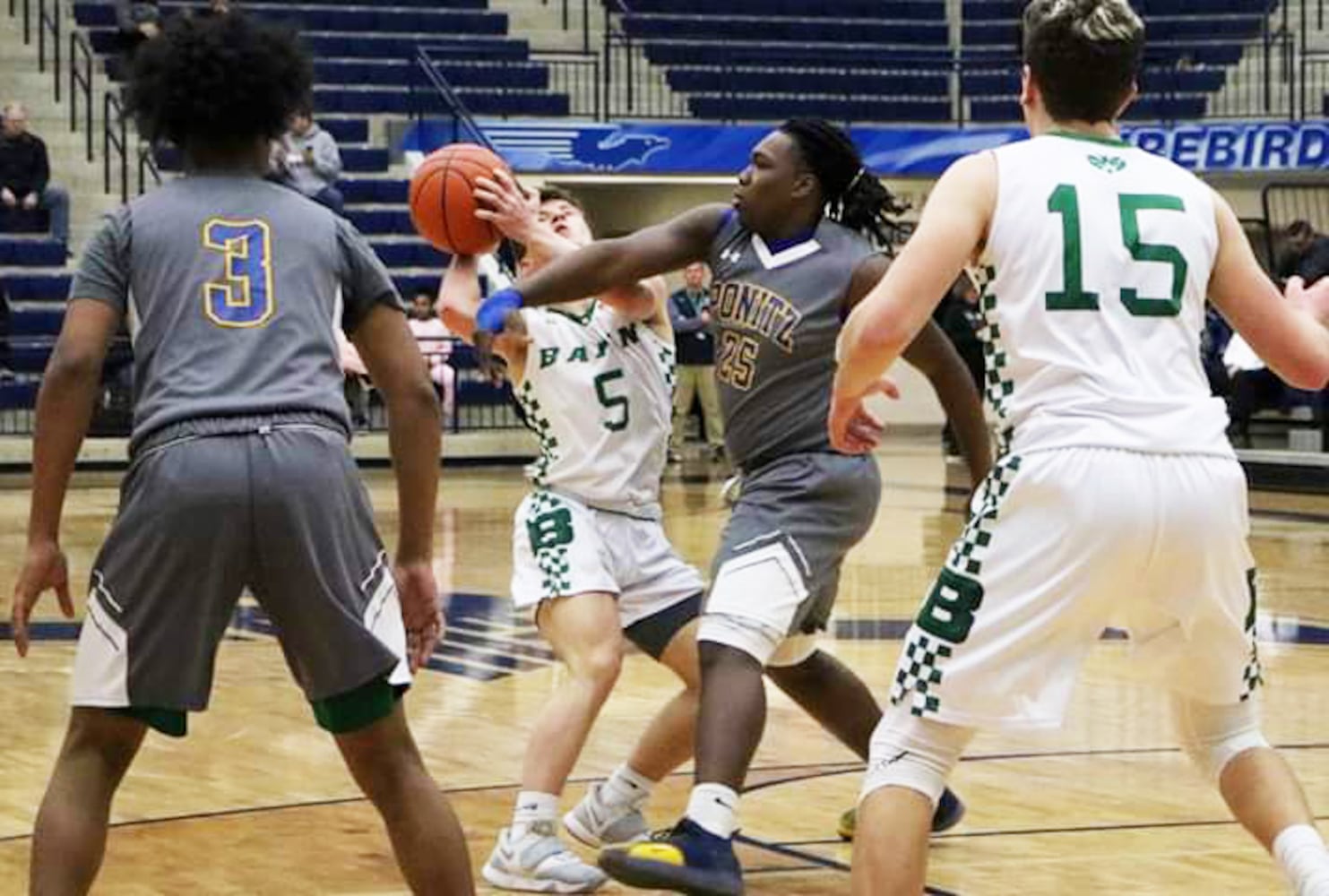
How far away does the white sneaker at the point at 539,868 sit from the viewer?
558 cm

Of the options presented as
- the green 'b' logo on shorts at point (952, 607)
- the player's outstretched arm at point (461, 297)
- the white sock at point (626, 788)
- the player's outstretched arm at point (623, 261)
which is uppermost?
the player's outstretched arm at point (623, 261)

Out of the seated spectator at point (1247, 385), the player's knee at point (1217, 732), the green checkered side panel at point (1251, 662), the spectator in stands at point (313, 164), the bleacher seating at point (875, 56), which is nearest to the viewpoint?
the green checkered side panel at point (1251, 662)

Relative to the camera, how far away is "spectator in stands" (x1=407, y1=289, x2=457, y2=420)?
21417mm

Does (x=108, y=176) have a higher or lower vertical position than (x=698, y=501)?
higher

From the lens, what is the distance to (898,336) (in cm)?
422

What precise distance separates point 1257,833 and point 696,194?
21.4 metres

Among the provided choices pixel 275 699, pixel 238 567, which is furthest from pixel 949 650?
pixel 275 699

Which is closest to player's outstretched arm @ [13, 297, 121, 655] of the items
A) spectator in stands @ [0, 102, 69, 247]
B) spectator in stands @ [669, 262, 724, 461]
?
spectator in stands @ [669, 262, 724, 461]

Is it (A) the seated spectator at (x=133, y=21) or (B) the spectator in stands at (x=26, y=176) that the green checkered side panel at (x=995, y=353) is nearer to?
(B) the spectator in stands at (x=26, y=176)

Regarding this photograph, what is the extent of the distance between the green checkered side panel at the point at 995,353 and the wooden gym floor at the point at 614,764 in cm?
145

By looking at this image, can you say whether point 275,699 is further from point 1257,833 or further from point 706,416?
point 706,416

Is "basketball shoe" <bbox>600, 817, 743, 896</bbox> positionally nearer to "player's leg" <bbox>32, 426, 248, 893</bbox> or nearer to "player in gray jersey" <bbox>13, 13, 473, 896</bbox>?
"player in gray jersey" <bbox>13, 13, 473, 896</bbox>

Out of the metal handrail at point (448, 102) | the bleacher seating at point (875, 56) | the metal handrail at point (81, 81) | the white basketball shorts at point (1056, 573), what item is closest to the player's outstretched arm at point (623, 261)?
the white basketball shorts at point (1056, 573)

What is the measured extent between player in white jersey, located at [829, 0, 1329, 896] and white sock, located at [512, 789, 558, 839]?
1.53m
